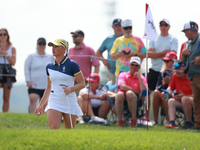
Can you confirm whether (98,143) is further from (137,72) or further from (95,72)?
(95,72)

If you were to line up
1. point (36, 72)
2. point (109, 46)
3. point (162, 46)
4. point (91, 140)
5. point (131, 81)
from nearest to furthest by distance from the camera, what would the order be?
point (91, 140), point (131, 81), point (162, 46), point (109, 46), point (36, 72)

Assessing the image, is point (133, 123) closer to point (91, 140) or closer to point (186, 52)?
point (186, 52)

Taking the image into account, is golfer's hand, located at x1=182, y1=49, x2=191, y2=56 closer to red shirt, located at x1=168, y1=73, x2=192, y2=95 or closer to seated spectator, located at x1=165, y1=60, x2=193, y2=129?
seated spectator, located at x1=165, y1=60, x2=193, y2=129

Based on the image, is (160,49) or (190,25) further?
(160,49)

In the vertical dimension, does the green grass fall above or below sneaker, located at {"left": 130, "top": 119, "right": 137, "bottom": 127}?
above

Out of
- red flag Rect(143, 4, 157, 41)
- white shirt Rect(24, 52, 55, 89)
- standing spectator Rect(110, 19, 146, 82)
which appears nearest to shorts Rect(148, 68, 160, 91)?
standing spectator Rect(110, 19, 146, 82)

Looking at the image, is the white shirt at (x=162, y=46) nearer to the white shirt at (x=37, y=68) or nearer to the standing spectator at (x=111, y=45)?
the standing spectator at (x=111, y=45)

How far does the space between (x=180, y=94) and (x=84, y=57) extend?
310 centimetres

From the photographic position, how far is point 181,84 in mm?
11016

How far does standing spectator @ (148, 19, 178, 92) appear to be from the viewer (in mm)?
11680

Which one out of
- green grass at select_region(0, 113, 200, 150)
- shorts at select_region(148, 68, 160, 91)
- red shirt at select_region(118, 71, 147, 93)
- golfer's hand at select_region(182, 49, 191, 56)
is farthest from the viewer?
shorts at select_region(148, 68, 160, 91)

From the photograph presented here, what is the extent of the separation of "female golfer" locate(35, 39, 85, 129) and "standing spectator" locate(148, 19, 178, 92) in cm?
489

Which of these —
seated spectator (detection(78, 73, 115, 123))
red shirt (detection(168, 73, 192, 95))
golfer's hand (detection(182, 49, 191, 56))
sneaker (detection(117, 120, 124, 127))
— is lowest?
sneaker (detection(117, 120, 124, 127))

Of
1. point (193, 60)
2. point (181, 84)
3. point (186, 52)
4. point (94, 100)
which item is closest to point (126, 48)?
point (94, 100)
